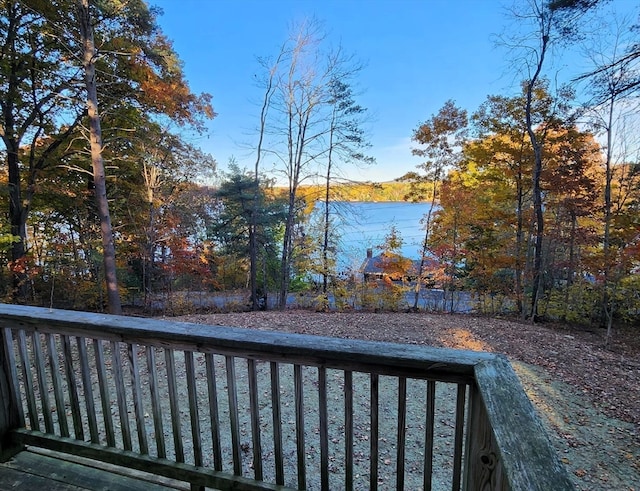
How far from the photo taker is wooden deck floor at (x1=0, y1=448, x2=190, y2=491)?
1458 mm

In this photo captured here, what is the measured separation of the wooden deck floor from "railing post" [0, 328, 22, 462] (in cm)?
5

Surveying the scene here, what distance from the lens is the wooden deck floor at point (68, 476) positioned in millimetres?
1458

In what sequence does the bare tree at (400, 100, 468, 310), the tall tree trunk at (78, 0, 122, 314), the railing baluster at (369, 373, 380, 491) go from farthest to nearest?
the bare tree at (400, 100, 468, 310)
the tall tree trunk at (78, 0, 122, 314)
the railing baluster at (369, 373, 380, 491)

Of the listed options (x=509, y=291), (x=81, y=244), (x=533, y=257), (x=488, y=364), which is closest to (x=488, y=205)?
(x=533, y=257)

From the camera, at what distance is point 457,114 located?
10.9 metres

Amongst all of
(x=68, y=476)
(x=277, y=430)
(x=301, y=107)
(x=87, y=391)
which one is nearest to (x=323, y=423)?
(x=277, y=430)

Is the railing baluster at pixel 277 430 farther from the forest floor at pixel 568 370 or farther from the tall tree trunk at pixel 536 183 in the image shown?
the tall tree trunk at pixel 536 183

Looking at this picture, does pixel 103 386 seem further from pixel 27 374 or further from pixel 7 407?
pixel 7 407

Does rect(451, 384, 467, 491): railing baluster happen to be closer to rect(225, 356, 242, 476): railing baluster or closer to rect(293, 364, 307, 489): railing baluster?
rect(293, 364, 307, 489): railing baluster

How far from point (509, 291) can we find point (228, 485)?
10599 millimetres

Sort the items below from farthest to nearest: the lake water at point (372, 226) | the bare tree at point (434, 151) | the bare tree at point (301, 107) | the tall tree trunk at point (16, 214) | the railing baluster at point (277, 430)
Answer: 1. the lake water at point (372, 226)
2. the bare tree at point (434, 151)
3. the bare tree at point (301, 107)
4. the tall tree trunk at point (16, 214)
5. the railing baluster at point (277, 430)

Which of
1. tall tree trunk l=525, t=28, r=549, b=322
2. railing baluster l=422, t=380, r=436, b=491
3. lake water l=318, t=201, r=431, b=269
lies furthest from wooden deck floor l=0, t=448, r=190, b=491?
lake water l=318, t=201, r=431, b=269

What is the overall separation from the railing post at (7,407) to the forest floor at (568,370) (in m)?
3.69

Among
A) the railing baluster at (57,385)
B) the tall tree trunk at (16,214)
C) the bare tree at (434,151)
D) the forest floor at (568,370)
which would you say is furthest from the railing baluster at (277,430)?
the bare tree at (434,151)
